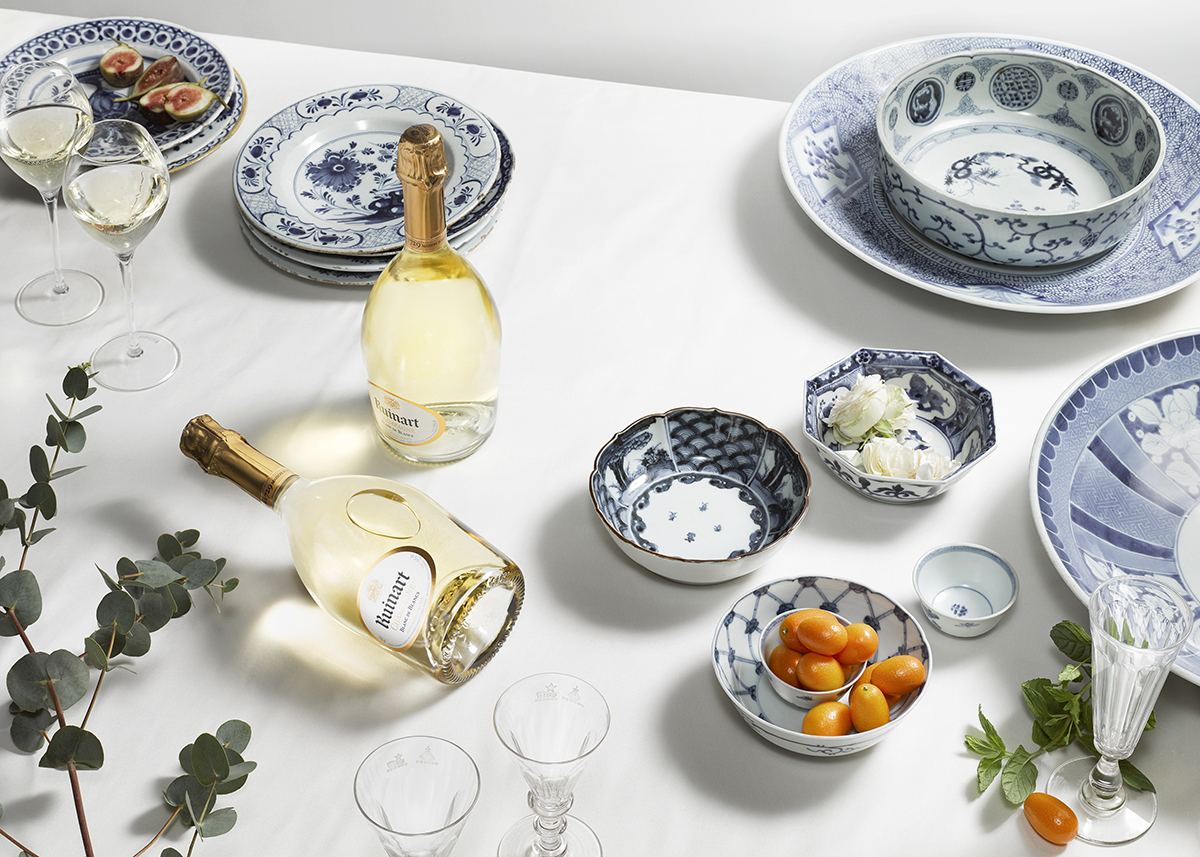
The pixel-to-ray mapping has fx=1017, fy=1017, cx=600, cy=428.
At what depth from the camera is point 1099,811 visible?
2.36 ft

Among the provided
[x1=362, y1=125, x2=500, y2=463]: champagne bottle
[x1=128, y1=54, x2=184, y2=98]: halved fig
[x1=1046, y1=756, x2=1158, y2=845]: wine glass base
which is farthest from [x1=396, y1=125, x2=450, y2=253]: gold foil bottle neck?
[x1=128, y1=54, x2=184, y2=98]: halved fig

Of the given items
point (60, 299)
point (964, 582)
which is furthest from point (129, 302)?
point (964, 582)

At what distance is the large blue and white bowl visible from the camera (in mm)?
1137

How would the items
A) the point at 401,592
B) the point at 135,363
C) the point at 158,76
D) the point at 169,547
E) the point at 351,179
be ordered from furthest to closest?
the point at 158,76, the point at 351,179, the point at 135,363, the point at 169,547, the point at 401,592

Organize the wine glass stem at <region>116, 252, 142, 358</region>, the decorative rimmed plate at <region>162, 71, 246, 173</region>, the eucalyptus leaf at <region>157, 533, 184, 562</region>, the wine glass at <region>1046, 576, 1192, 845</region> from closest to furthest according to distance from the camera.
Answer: the wine glass at <region>1046, 576, 1192, 845</region>, the eucalyptus leaf at <region>157, 533, 184, 562</region>, the wine glass stem at <region>116, 252, 142, 358</region>, the decorative rimmed plate at <region>162, 71, 246, 173</region>

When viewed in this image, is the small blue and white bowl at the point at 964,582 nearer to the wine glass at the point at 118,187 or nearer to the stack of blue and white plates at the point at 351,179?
the stack of blue and white plates at the point at 351,179

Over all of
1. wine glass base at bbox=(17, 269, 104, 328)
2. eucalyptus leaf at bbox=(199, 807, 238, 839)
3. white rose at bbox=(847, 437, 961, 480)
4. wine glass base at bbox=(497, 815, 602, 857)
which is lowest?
wine glass base at bbox=(17, 269, 104, 328)

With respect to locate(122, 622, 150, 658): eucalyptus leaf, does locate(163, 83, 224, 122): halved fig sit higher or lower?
higher

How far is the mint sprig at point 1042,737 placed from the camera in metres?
0.73

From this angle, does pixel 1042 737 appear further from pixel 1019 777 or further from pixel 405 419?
pixel 405 419

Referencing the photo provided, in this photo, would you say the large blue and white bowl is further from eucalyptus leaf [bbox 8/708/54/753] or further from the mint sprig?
eucalyptus leaf [bbox 8/708/54/753]

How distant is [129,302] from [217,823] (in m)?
0.58

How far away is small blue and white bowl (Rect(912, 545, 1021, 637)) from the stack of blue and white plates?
2.07 ft

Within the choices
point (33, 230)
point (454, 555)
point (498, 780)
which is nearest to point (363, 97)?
point (33, 230)
